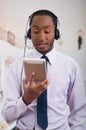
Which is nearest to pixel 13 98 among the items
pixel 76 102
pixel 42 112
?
pixel 42 112

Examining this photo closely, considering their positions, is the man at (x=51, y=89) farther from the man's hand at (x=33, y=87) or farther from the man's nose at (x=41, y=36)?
the man's hand at (x=33, y=87)

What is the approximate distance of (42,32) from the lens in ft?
3.90

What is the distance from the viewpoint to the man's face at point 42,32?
1188mm

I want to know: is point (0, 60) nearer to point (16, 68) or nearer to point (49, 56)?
point (16, 68)

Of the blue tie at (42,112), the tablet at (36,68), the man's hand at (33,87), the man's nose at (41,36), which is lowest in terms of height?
the blue tie at (42,112)

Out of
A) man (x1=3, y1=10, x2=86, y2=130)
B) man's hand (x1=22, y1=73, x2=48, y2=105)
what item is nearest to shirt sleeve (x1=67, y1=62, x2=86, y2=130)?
man (x1=3, y1=10, x2=86, y2=130)

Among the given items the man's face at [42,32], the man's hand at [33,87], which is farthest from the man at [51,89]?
the man's hand at [33,87]

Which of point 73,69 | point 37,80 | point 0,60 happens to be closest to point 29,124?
point 37,80

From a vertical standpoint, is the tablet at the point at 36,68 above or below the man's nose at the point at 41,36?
below

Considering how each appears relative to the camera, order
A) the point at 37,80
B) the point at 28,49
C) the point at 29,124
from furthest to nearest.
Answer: the point at 28,49 → the point at 29,124 → the point at 37,80

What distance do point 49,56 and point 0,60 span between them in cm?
34

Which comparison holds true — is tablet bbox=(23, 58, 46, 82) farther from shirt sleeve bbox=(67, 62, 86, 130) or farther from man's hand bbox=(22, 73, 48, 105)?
shirt sleeve bbox=(67, 62, 86, 130)

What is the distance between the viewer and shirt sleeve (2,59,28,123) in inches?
43.3

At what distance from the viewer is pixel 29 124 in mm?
1156
